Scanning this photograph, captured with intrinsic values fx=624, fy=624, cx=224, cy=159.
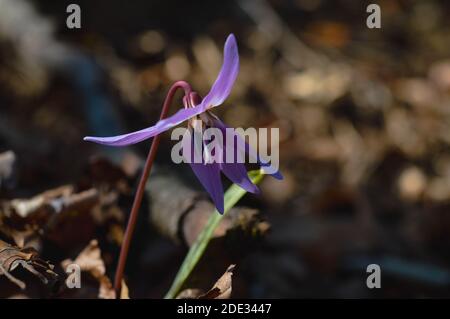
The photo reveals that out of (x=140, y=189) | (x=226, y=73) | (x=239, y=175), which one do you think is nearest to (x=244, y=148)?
(x=239, y=175)

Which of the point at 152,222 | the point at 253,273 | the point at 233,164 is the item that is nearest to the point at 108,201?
the point at 152,222

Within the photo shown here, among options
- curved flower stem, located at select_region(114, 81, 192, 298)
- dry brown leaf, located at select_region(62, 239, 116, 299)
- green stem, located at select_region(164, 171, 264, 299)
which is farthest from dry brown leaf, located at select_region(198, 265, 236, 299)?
dry brown leaf, located at select_region(62, 239, 116, 299)

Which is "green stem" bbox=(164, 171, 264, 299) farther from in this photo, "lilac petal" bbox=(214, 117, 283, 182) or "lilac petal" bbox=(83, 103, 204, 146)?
"lilac petal" bbox=(83, 103, 204, 146)

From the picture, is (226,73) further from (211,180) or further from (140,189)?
(140,189)

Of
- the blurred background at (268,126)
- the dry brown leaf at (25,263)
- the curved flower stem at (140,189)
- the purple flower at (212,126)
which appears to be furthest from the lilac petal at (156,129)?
the blurred background at (268,126)

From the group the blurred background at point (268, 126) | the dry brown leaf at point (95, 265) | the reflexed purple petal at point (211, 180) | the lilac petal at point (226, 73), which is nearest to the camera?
the lilac petal at point (226, 73)

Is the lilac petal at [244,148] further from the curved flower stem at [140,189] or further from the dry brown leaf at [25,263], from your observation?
the dry brown leaf at [25,263]
